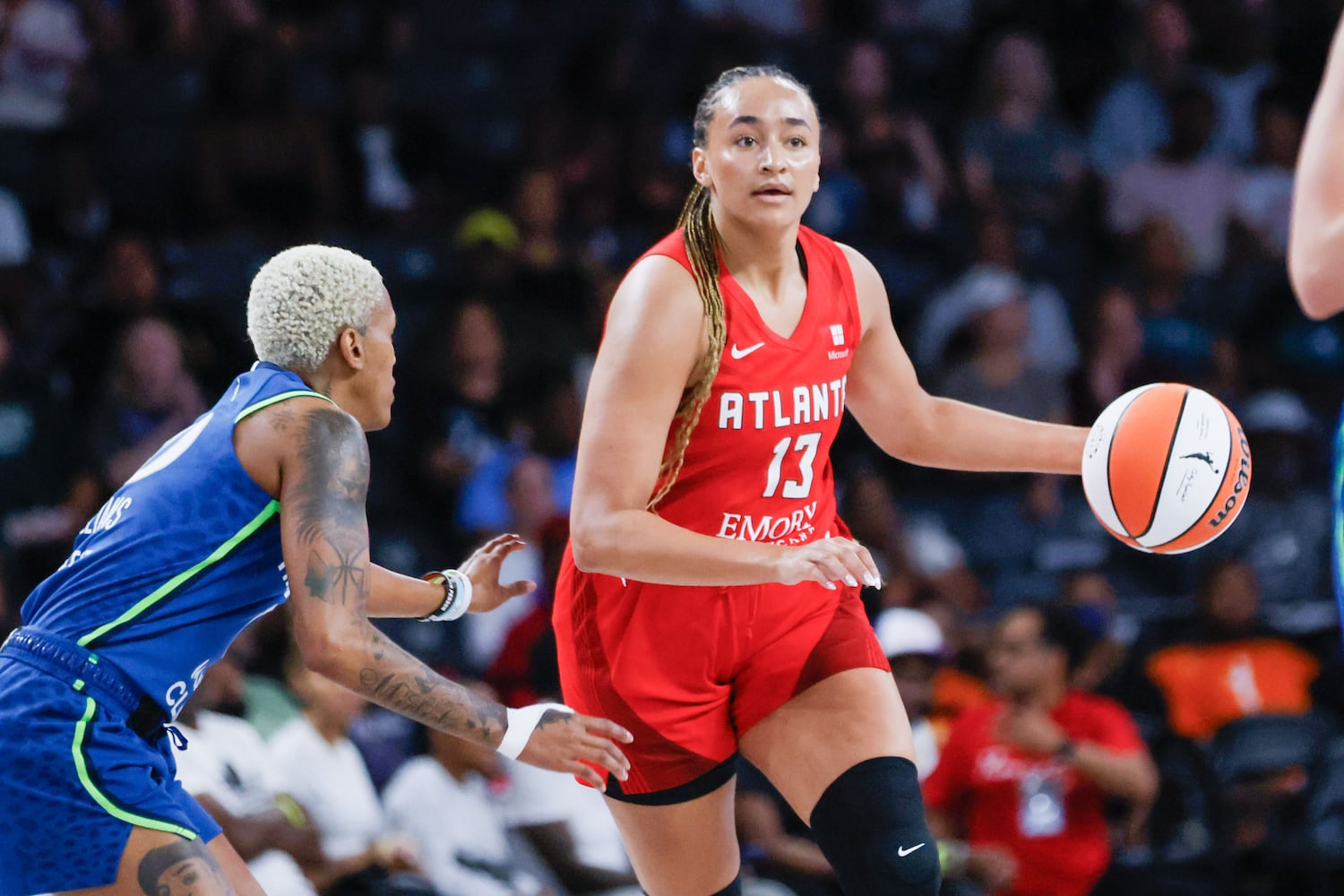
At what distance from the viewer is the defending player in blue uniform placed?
2928 mm

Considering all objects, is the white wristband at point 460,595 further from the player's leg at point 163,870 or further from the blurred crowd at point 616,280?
the blurred crowd at point 616,280

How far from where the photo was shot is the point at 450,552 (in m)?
7.41

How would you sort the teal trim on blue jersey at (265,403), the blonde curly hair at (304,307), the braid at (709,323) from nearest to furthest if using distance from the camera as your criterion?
1. the teal trim on blue jersey at (265,403)
2. the blonde curly hair at (304,307)
3. the braid at (709,323)

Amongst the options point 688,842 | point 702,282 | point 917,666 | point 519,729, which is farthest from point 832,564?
point 917,666

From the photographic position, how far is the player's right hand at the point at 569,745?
3.07 meters

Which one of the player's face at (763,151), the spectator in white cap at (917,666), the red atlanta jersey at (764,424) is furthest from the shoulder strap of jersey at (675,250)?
the spectator in white cap at (917,666)

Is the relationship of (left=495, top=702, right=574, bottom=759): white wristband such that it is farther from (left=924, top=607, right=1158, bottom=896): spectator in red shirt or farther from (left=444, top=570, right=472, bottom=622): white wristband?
(left=924, top=607, right=1158, bottom=896): spectator in red shirt

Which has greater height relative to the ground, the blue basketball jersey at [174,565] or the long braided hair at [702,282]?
the long braided hair at [702,282]

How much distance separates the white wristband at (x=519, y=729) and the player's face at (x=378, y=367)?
0.70m

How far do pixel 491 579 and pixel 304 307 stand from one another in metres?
0.92

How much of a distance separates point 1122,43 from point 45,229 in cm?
671

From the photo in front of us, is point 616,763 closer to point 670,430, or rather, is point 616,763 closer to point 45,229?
point 670,430

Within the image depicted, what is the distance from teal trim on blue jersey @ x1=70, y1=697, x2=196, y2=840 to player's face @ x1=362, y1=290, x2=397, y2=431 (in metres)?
0.81

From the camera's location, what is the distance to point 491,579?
389 centimetres
